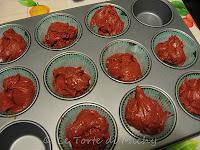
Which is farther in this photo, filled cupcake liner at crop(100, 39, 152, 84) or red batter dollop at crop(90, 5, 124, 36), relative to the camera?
red batter dollop at crop(90, 5, 124, 36)

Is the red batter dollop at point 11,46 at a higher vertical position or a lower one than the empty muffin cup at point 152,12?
higher

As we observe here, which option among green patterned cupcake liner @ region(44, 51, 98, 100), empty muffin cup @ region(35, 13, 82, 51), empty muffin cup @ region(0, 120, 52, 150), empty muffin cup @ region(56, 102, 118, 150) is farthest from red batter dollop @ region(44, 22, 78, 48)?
empty muffin cup @ region(0, 120, 52, 150)

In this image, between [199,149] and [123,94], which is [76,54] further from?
[199,149]

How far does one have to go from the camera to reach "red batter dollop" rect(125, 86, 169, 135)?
161 centimetres

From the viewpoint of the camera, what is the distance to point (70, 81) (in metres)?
1.76

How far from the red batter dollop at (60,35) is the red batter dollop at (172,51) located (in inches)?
25.9

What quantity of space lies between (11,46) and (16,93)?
14.8 inches

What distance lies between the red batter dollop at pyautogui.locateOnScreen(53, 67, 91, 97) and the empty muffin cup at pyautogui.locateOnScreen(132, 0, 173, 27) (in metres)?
0.78

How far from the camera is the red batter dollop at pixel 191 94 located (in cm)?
170

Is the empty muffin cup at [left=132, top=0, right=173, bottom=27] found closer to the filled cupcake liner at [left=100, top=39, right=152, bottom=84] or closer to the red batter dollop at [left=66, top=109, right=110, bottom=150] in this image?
the filled cupcake liner at [left=100, top=39, right=152, bottom=84]

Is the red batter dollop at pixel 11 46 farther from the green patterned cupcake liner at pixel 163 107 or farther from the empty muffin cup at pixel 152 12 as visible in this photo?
the empty muffin cup at pixel 152 12

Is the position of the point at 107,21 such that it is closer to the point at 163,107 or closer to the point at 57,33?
the point at 57,33

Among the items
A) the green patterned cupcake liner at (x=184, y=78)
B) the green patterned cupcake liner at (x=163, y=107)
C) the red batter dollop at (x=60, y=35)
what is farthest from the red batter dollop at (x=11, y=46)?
the green patterned cupcake liner at (x=184, y=78)

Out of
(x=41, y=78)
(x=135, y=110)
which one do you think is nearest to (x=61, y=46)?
(x=41, y=78)
